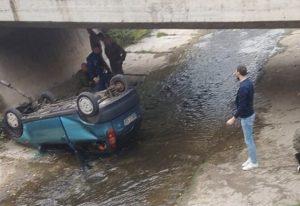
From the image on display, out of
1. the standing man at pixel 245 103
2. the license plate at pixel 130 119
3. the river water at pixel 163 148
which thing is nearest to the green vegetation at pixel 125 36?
the river water at pixel 163 148

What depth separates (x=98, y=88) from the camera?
11.3 m

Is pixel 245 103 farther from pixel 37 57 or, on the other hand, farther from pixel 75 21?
pixel 37 57

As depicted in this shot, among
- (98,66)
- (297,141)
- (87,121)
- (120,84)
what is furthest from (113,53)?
(297,141)

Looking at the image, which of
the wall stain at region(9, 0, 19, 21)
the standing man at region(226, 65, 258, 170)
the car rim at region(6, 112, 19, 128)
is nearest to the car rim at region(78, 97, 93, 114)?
the car rim at region(6, 112, 19, 128)

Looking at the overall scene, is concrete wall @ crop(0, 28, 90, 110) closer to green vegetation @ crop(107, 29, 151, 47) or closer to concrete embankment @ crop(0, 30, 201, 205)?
concrete embankment @ crop(0, 30, 201, 205)

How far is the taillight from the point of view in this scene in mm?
8648

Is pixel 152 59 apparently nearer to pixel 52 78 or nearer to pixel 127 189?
pixel 52 78

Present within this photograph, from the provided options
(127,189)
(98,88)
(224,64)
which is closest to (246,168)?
(127,189)

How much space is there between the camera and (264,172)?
734cm

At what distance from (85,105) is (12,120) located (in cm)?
203

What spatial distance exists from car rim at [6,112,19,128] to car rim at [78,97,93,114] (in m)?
1.78

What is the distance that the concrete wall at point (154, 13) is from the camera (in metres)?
7.62

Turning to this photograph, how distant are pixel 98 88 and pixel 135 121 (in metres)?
2.46

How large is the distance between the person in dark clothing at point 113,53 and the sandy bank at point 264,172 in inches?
158
